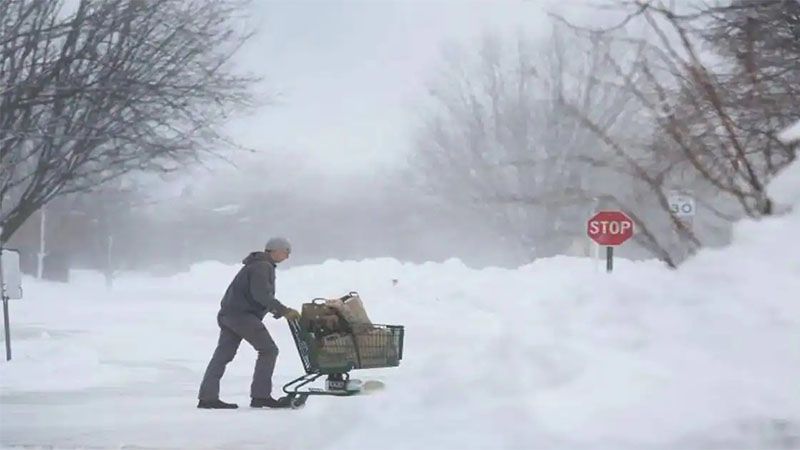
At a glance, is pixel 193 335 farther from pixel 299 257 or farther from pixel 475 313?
pixel 299 257

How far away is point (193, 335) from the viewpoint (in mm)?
20750

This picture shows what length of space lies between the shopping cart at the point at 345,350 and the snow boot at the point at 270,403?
2.1 inches

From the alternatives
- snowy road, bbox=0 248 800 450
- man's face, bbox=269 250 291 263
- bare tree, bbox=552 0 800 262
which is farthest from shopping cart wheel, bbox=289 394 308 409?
bare tree, bbox=552 0 800 262

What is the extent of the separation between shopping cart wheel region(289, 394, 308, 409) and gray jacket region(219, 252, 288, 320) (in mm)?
774

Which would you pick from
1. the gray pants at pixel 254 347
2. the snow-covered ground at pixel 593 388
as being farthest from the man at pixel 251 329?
the snow-covered ground at pixel 593 388

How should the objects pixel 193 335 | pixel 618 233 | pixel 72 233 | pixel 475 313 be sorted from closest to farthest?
pixel 618 233, pixel 193 335, pixel 475 313, pixel 72 233

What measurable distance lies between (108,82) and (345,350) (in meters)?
8.87

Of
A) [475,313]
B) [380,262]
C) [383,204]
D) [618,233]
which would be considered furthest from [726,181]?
[383,204]

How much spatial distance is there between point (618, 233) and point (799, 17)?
41.1 feet

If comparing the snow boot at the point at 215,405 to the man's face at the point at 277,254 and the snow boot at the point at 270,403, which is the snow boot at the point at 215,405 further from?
the man's face at the point at 277,254

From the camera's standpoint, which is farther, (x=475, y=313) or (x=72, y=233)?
(x=72, y=233)

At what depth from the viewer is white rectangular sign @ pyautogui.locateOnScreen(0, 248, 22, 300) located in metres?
14.6

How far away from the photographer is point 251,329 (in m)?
9.81

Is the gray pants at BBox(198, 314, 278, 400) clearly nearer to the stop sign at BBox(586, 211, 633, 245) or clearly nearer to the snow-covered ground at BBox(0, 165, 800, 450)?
the snow-covered ground at BBox(0, 165, 800, 450)
